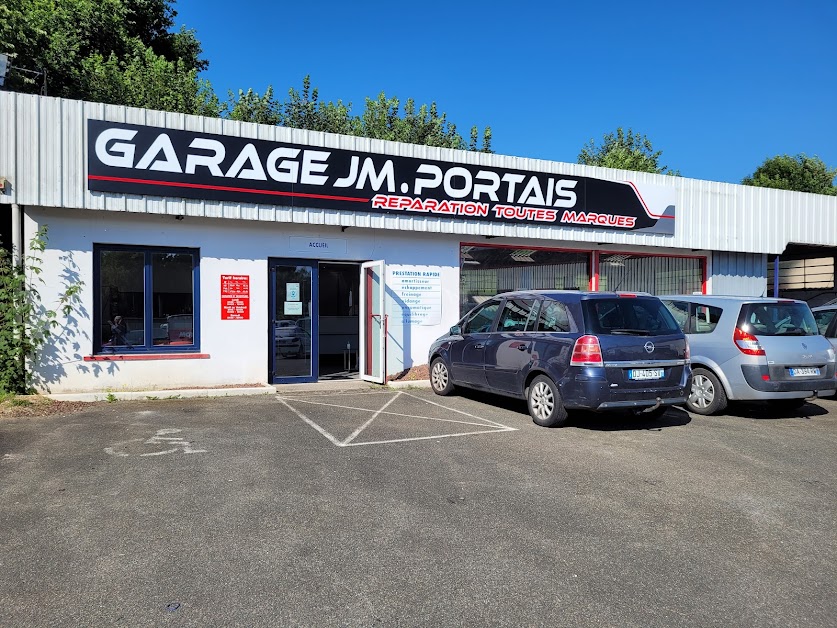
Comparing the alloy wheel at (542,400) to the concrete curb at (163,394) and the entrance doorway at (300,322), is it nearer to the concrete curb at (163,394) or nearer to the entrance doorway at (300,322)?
the entrance doorway at (300,322)

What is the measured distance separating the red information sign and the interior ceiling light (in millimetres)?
6098

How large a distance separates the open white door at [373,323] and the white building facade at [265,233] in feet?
0.13

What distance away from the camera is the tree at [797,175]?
133 ft

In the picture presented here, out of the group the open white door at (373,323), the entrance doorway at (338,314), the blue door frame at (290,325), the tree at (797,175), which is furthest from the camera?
the tree at (797,175)

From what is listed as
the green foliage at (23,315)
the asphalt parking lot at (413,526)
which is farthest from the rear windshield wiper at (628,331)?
the green foliage at (23,315)

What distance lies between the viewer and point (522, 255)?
14.5m

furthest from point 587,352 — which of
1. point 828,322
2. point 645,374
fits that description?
point 828,322

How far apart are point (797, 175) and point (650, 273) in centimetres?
3242

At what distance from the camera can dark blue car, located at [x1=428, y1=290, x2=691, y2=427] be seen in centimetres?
752

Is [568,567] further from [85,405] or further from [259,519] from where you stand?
[85,405]

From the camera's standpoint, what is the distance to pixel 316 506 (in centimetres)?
479

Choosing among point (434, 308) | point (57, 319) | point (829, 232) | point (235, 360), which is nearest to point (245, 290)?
point (235, 360)

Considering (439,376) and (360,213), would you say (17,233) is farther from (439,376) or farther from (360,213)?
(439,376)

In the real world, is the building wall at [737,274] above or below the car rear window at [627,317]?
above
